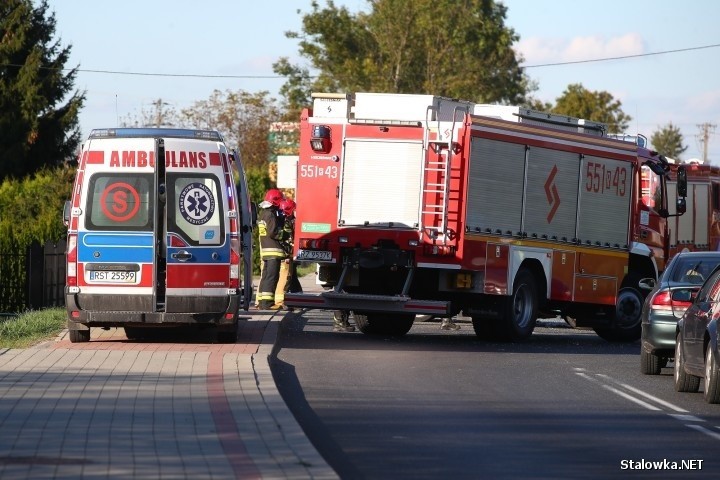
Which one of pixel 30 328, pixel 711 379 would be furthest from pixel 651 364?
pixel 30 328

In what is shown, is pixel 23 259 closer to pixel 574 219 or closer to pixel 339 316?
pixel 339 316

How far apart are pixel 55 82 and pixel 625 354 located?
33208 millimetres

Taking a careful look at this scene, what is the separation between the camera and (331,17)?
66812 millimetres

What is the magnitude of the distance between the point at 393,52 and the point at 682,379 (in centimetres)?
4670

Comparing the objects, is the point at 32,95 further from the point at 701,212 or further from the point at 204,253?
the point at 204,253

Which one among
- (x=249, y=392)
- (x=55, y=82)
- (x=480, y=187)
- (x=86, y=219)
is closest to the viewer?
(x=249, y=392)

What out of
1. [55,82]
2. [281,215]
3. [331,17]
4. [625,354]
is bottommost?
[625,354]

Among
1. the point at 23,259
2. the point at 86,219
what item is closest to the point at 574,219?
the point at 86,219

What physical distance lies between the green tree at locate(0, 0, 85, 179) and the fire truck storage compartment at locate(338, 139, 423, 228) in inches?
1141

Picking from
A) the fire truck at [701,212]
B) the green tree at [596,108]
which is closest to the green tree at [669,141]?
the green tree at [596,108]

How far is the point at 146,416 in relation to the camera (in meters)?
10.6

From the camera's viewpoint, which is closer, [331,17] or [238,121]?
[238,121]

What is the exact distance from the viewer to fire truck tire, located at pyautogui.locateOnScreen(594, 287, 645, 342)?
22.0 metres

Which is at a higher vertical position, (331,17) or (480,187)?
(331,17)
